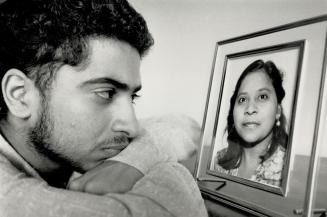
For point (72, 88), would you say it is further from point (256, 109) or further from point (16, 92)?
point (256, 109)

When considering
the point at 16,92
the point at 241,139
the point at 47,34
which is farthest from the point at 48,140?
the point at 241,139

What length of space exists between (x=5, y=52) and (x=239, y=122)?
650mm

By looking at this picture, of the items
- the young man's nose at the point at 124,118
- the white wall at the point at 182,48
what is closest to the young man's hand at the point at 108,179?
the young man's nose at the point at 124,118

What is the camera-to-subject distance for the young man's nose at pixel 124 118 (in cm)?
79

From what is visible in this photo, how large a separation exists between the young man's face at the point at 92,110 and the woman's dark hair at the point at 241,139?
29cm

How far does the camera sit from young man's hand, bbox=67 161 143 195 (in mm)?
647

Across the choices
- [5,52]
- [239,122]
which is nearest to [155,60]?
[239,122]

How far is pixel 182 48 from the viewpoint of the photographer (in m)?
1.17

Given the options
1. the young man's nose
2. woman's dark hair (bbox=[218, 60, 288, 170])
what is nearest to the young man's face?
the young man's nose

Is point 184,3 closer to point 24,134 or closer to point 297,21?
point 297,21

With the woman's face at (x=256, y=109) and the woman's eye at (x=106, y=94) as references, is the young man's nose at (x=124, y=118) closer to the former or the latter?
the woman's eye at (x=106, y=94)

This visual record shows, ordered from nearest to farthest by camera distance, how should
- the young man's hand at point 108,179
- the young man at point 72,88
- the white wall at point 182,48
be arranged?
the young man's hand at point 108,179, the young man at point 72,88, the white wall at point 182,48

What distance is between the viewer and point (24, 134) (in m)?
0.80

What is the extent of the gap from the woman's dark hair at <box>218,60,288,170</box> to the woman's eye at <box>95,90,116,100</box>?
0.36 meters
